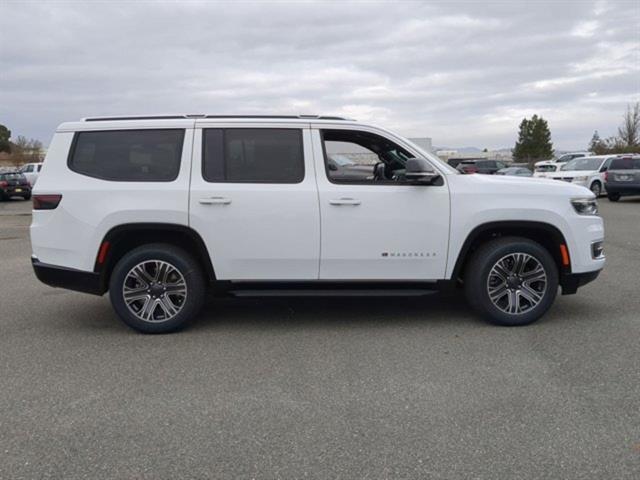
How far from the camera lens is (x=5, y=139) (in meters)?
74.2

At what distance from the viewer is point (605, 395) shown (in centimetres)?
399

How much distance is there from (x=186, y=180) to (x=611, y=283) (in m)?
5.42

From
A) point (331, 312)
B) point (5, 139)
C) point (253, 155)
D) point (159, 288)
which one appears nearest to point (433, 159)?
point (253, 155)

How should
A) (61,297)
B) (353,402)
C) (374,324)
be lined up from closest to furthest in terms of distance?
(353,402)
(374,324)
(61,297)

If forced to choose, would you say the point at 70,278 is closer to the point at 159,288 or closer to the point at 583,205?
the point at 159,288

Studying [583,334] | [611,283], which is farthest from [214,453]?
[611,283]

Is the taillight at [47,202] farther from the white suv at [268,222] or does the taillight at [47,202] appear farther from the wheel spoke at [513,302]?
the wheel spoke at [513,302]

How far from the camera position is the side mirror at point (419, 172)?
521 cm

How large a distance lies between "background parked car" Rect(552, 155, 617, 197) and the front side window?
58.8 ft

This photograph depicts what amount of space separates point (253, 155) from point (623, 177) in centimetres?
1898

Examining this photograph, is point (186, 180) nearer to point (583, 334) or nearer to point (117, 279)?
point (117, 279)

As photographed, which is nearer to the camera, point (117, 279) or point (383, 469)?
point (383, 469)

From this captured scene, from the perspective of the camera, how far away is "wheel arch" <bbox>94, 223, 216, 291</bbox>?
5.32 metres

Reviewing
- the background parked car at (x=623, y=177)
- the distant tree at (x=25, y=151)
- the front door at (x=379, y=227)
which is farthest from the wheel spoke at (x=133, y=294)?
the distant tree at (x=25, y=151)
